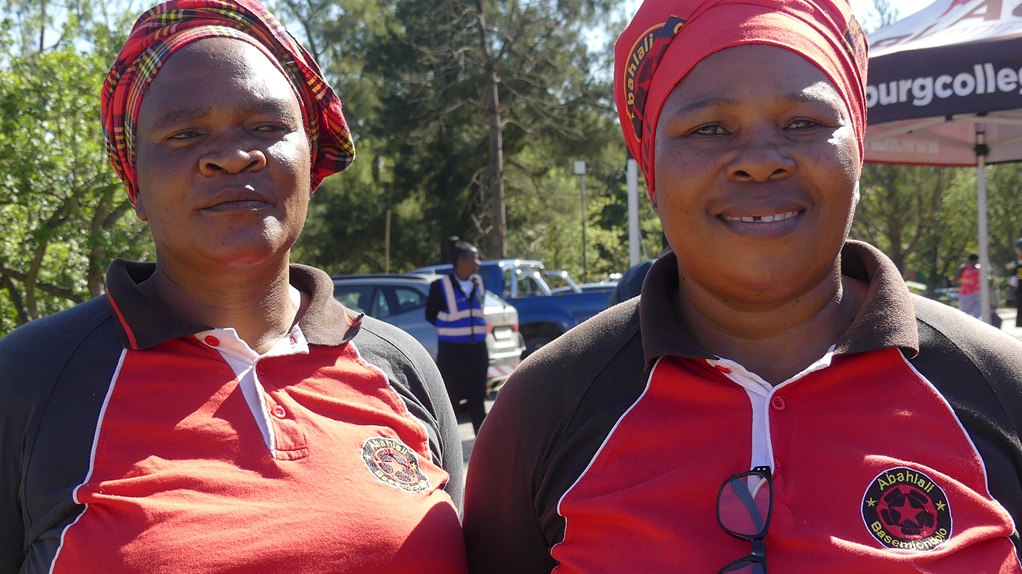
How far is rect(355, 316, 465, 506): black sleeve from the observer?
2387mm

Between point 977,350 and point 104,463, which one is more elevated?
point 977,350

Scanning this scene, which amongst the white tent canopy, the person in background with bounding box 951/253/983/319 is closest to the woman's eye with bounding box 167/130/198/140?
the white tent canopy

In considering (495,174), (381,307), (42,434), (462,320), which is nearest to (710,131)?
(42,434)

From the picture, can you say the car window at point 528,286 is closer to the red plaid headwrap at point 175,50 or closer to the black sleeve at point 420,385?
the black sleeve at point 420,385

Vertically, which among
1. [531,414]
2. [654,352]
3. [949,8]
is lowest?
[531,414]

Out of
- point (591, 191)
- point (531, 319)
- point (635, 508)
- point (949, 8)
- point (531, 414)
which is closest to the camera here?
point (635, 508)

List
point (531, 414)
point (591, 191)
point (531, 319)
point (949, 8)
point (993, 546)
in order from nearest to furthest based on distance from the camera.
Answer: point (993, 546), point (531, 414), point (949, 8), point (531, 319), point (591, 191)

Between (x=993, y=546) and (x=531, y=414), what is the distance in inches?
35.1

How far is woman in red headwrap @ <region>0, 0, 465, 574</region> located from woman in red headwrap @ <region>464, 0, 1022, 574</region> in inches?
17.0

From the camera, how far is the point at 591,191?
35.5 meters

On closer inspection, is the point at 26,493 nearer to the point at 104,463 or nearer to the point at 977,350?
the point at 104,463

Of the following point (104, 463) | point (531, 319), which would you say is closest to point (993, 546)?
point (104, 463)

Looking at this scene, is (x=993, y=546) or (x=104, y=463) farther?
(x=104, y=463)

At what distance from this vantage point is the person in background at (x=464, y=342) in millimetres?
8883
